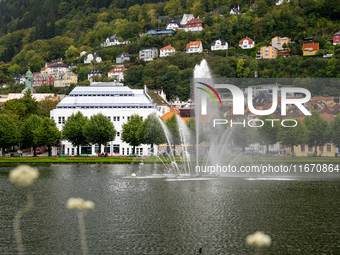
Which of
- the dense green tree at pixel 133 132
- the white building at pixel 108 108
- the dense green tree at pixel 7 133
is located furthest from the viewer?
the white building at pixel 108 108

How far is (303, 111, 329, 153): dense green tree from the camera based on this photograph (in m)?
87.1

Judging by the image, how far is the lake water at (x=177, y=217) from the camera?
948 inches

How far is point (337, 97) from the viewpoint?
137625 mm

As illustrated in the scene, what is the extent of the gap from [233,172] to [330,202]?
28.7 metres

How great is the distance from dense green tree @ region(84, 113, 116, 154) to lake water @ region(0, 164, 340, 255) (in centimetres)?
4229

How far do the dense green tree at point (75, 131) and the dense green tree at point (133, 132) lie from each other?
29.0ft

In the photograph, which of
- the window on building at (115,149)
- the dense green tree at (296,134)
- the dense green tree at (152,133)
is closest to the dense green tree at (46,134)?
the window on building at (115,149)

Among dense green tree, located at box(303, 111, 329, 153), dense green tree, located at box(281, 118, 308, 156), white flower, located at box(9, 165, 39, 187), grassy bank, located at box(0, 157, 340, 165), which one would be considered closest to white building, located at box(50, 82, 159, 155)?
grassy bank, located at box(0, 157, 340, 165)

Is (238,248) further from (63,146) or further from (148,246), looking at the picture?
(63,146)

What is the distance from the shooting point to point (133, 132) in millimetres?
94625

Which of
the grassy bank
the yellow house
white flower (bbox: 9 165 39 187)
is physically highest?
white flower (bbox: 9 165 39 187)

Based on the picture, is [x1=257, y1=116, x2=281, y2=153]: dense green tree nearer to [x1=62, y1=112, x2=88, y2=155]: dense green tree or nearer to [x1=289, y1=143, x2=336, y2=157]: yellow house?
[x1=289, y1=143, x2=336, y2=157]: yellow house

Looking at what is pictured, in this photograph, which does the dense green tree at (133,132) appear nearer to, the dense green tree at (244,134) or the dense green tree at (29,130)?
the dense green tree at (29,130)

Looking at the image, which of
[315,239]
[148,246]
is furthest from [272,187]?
A: [148,246]
